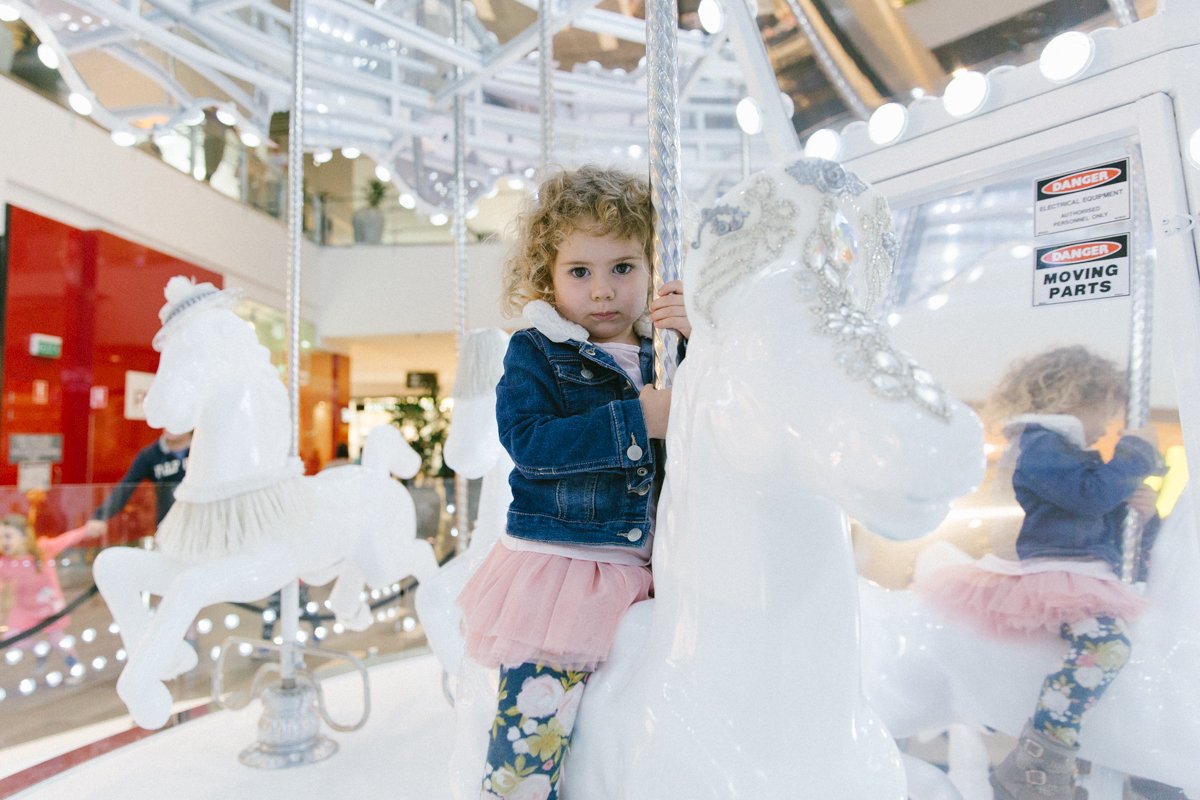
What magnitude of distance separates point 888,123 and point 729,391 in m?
1.26

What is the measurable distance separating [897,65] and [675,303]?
1177 millimetres

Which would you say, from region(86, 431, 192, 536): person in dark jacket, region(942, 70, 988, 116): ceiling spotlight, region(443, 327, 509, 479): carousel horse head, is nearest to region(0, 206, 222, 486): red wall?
region(86, 431, 192, 536): person in dark jacket

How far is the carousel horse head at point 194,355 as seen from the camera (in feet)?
7.53

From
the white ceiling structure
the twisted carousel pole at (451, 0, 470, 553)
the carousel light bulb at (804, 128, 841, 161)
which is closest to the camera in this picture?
the carousel light bulb at (804, 128, 841, 161)

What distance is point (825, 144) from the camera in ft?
6.45

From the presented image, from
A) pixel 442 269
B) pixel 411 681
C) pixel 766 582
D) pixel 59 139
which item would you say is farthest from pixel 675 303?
pixel 442 269

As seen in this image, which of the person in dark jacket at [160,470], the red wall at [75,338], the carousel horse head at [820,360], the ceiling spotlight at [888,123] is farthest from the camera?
A: the red wall at [75,338]

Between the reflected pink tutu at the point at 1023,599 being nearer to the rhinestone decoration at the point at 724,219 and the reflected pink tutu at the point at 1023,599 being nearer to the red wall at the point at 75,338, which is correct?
the rhinestone decoration at the point at 724,219

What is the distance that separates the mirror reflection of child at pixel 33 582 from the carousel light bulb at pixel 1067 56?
3.22 m

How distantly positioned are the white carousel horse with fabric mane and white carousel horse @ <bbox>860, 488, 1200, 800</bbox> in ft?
2.75

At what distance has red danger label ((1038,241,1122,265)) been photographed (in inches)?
58.8

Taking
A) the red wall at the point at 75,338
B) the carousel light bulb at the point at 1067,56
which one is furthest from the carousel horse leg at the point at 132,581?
the red wall at the point at 75,338

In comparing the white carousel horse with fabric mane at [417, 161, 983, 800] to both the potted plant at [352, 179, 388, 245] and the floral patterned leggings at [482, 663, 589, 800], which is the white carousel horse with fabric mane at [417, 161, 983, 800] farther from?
the potted plant at [352, 179, 388, 245]

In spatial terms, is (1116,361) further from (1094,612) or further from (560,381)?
(560,381)
